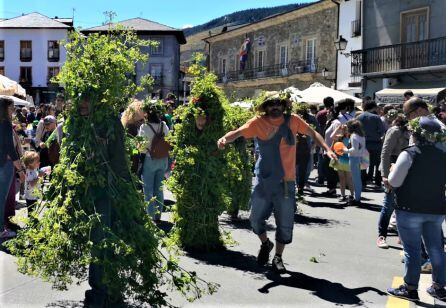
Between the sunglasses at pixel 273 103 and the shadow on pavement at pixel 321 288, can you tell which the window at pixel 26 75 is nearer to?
the sunglasses at pixel 273 103

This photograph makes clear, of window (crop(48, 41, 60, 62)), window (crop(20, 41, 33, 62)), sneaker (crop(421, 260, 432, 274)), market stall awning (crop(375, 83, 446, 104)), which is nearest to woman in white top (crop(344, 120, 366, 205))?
sneaker (crop(421, 260, 432, 274))

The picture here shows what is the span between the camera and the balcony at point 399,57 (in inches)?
796

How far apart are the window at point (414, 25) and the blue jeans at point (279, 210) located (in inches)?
705

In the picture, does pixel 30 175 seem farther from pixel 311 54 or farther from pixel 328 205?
pixel 311 54

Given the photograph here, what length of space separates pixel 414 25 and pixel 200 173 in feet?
60.4

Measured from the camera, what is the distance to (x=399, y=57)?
866 inches

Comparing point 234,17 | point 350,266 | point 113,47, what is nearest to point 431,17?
point 350,266

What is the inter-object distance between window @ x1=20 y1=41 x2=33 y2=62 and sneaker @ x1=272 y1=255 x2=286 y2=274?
56.3 m

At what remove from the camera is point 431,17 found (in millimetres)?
20750

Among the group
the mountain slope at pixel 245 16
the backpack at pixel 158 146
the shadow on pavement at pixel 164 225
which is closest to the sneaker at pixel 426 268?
the shadow on pavement at pixel 164 225

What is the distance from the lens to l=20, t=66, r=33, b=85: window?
56156 mm

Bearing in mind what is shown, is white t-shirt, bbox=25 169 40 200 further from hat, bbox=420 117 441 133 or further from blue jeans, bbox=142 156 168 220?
hat, bbox=420 117 441 133

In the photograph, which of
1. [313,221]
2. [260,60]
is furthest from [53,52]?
[313,221]

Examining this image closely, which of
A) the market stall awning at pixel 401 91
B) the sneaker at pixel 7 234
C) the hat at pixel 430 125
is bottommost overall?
the sneaker at pixel 7 234
